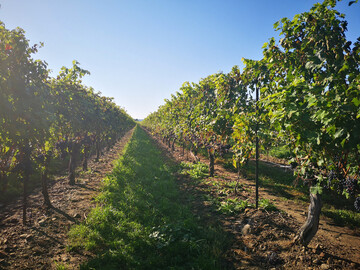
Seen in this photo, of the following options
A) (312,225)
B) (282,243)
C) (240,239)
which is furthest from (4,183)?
(312,225)

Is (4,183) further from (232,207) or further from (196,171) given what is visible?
(232,207)

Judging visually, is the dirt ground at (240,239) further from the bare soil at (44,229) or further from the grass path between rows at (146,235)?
the grass path between rows at (146,235)

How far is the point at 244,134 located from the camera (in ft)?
19.3

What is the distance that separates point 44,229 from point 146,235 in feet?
9.85

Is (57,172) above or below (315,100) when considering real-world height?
below

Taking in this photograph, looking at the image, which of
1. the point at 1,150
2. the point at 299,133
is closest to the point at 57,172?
the point at 1,150

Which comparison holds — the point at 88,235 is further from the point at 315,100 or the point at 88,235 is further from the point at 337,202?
the point at 337,202

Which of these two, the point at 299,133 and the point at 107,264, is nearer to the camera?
the point at 299,133

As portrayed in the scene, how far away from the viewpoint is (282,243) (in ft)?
13.8

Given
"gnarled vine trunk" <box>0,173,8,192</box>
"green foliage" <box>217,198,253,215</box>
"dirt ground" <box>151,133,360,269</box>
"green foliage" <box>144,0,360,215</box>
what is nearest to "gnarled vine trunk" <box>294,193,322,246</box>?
"dirt ground" <box>151,133,360,269</box>

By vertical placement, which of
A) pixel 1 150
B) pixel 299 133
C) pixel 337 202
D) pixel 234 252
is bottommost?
pixel 234 252

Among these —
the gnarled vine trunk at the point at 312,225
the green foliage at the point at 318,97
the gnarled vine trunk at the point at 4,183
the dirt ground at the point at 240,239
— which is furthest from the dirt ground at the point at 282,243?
the gnarled vine trunk at the point at 4,183

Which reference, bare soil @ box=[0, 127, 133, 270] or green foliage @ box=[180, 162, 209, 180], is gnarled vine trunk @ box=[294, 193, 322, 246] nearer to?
bare soil @ box=[0, 127, 133, 270]

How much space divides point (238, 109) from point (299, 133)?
12.2ft
